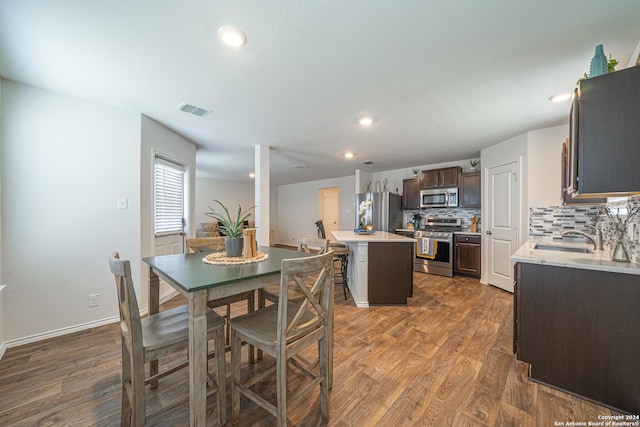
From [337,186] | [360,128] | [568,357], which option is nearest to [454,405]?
[568,357]

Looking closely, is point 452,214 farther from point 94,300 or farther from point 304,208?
point 94,300

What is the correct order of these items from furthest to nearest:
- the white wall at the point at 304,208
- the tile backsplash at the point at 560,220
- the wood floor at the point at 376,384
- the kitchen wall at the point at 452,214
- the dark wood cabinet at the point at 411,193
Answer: the white wall at the point at 304,208 → the dark wood cabinet at the point at 411,193 → the kitchen wall at the point at 452,214 → the tile backsplash at the point at 560,220 → the wood floor at the point at 376,384

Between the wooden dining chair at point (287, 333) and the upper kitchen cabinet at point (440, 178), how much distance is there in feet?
13.9

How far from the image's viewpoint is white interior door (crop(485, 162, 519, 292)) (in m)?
3.48

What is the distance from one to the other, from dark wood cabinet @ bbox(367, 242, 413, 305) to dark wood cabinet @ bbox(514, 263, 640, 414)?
1.31 metres

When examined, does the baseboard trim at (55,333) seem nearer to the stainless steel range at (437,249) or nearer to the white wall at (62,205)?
the white wall at (62,205)

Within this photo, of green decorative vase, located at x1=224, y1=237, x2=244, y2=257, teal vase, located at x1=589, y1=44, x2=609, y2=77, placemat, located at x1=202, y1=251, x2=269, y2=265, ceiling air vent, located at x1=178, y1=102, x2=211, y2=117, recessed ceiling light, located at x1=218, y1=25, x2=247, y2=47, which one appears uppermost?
ceiling air vent, located at x1=178, y1=102, x2=211, y2=117

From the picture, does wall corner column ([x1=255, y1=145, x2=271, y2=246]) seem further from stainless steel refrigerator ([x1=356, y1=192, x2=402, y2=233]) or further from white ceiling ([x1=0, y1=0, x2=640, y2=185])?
stainless steel refrigerator ([x1=356, y1=192, x2=402, y2=233])

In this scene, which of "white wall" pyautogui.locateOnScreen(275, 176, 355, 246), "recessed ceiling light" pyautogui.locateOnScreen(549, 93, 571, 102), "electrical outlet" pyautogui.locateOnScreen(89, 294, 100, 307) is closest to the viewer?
"recessed ceiling light" pyautogui.locateOnScreen(549, 93, 571, 102)

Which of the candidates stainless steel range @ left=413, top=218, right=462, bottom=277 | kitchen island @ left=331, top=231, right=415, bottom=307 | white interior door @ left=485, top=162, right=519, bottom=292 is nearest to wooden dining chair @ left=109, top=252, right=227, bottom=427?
kitchen island @ left=331, top=231, right=415, bottom=307

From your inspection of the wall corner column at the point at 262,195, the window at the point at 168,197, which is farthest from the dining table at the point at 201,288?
the wall corner column at the point at 262,195

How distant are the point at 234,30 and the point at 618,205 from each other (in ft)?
10.7

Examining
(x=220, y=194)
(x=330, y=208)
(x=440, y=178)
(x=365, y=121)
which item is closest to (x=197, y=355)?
(x=365, y=121)

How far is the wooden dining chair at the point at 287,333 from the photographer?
113cm
